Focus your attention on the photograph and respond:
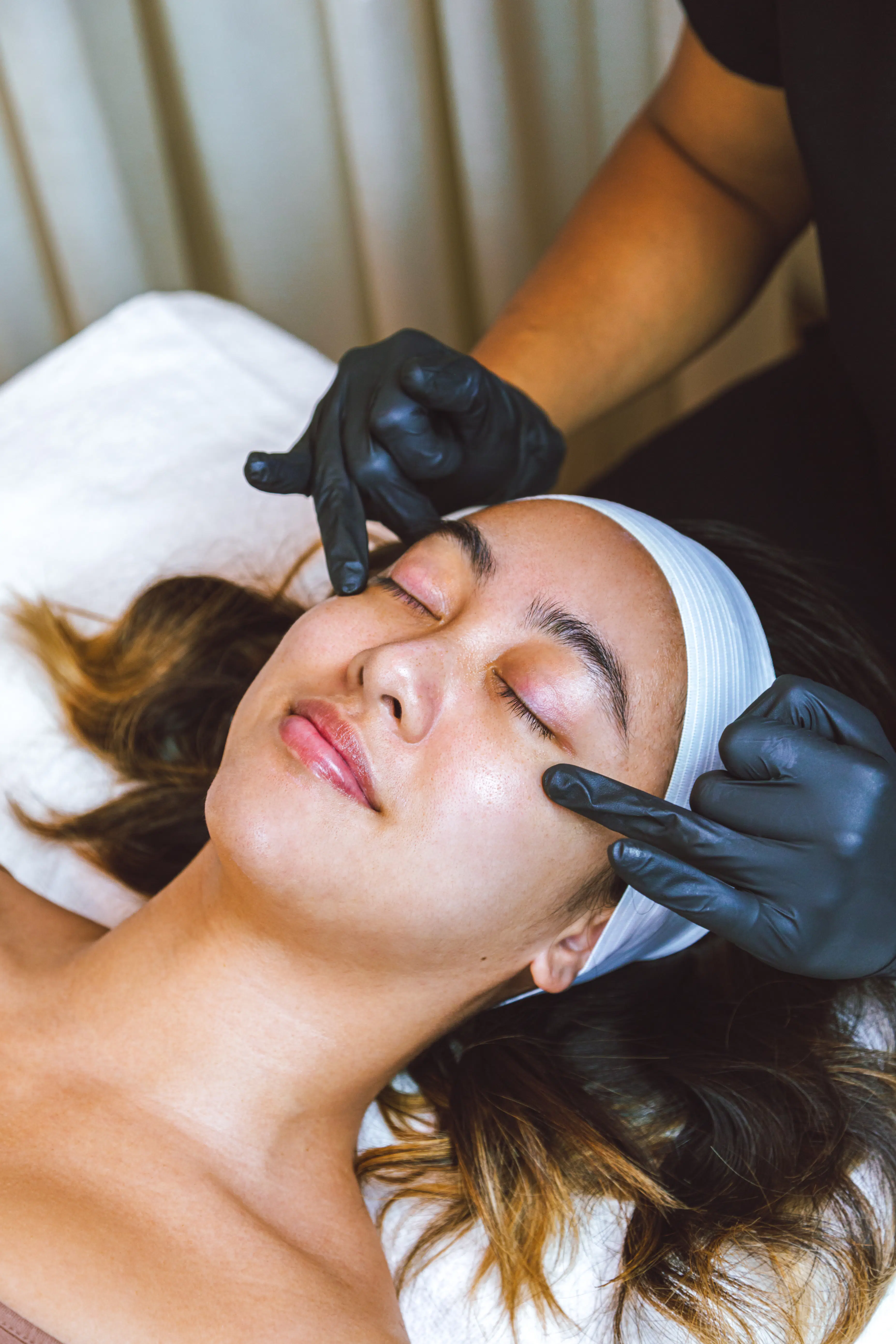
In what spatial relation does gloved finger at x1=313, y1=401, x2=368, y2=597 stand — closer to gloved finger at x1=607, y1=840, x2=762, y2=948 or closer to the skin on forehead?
the skin on forehead

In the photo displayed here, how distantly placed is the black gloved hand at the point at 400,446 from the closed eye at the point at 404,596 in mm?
22

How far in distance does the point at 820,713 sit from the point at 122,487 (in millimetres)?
1134

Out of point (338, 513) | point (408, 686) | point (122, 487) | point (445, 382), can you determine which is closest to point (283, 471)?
point (338, 513)

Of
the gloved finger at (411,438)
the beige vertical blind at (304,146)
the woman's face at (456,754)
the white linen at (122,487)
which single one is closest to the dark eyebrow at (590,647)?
the woman's face at (456,754)

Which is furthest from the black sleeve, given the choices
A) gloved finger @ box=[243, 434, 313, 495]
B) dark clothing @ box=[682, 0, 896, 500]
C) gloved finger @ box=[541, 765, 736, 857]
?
gloved finger @ box=[541, 765, 736, 857]

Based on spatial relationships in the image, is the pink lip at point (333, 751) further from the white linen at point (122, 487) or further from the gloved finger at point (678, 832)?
the white linen at point (122, 487)

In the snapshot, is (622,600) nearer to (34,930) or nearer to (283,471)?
(283,471)

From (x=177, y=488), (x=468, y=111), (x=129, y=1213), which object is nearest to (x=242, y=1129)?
(x=129, y=1213)

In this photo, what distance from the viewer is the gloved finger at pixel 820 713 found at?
1096 millimetres

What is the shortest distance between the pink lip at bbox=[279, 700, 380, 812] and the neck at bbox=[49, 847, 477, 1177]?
172 mm

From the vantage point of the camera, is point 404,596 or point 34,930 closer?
Result: point 404,596

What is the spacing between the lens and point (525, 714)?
3.70 ft

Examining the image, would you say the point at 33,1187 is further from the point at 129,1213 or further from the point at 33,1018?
the point at 33,1018

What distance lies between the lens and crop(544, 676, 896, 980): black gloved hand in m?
1.03
